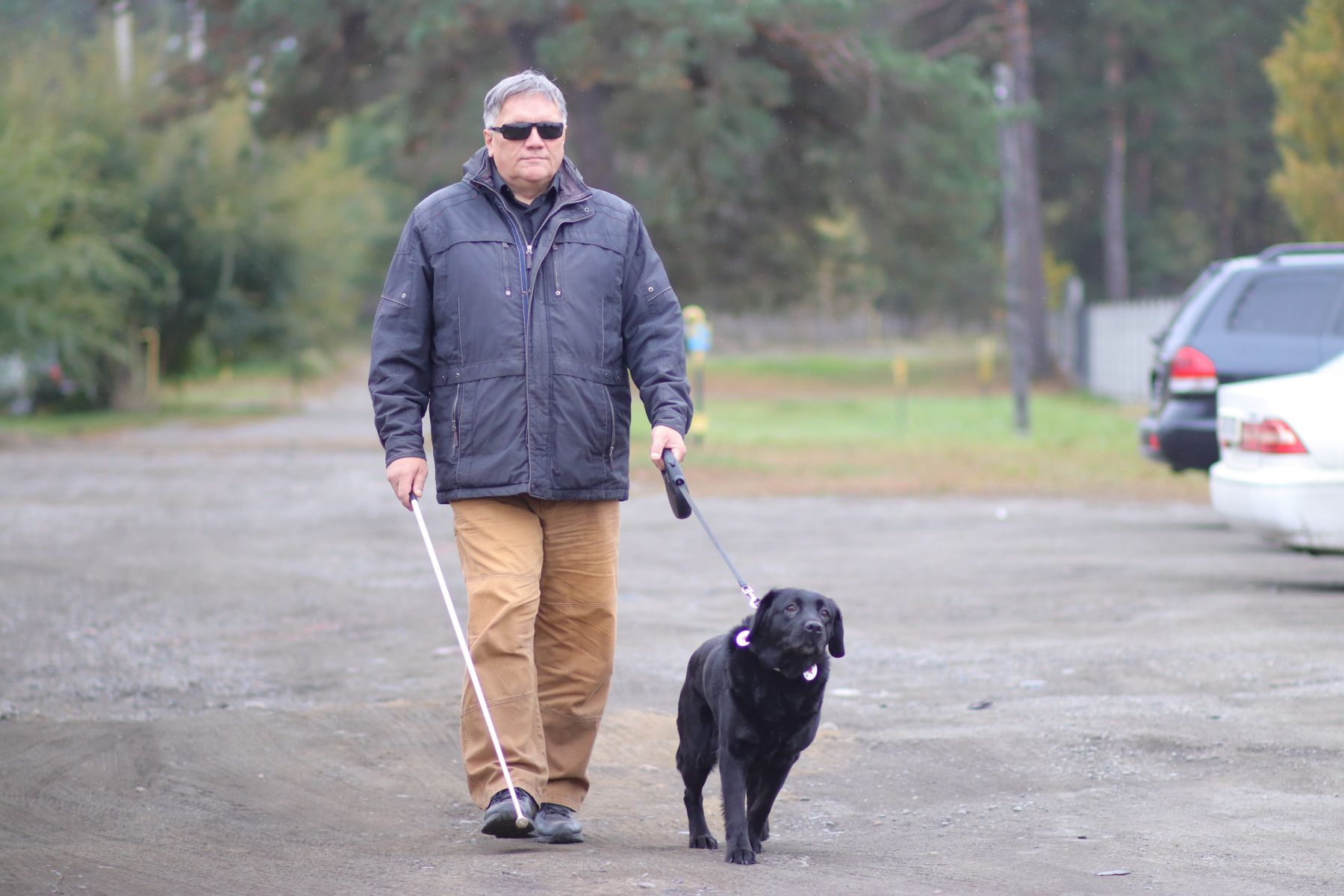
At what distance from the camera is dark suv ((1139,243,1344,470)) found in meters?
12.1

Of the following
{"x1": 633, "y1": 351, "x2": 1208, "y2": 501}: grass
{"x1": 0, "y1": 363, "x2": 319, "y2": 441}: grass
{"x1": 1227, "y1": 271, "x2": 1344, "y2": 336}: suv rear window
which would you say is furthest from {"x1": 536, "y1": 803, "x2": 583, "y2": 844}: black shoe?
{"x1": 0, "y1": 363, "x2": 319, "y2": 441}: grass

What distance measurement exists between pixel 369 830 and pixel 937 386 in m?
40.5

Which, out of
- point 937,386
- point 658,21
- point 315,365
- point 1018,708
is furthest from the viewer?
point 937,386

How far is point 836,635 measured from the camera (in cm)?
495

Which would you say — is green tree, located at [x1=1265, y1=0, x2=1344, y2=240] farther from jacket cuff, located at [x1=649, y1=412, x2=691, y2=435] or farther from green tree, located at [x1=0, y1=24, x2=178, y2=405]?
jacket cuff, located at [x1=649, y1=412, x2=691, y2=435]

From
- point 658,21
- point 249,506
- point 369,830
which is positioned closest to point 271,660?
point 369,830

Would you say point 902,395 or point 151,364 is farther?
point 151,364

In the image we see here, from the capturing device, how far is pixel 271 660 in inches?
331

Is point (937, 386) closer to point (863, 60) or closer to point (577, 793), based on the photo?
point (863, 60)

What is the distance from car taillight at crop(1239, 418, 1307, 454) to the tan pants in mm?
5352

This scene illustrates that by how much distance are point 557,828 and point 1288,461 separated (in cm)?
584

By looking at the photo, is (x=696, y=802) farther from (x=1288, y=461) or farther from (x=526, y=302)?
(x=1288, y=461)

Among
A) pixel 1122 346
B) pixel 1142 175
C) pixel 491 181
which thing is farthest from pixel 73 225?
pixel 1142 175

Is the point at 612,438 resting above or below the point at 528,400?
below
